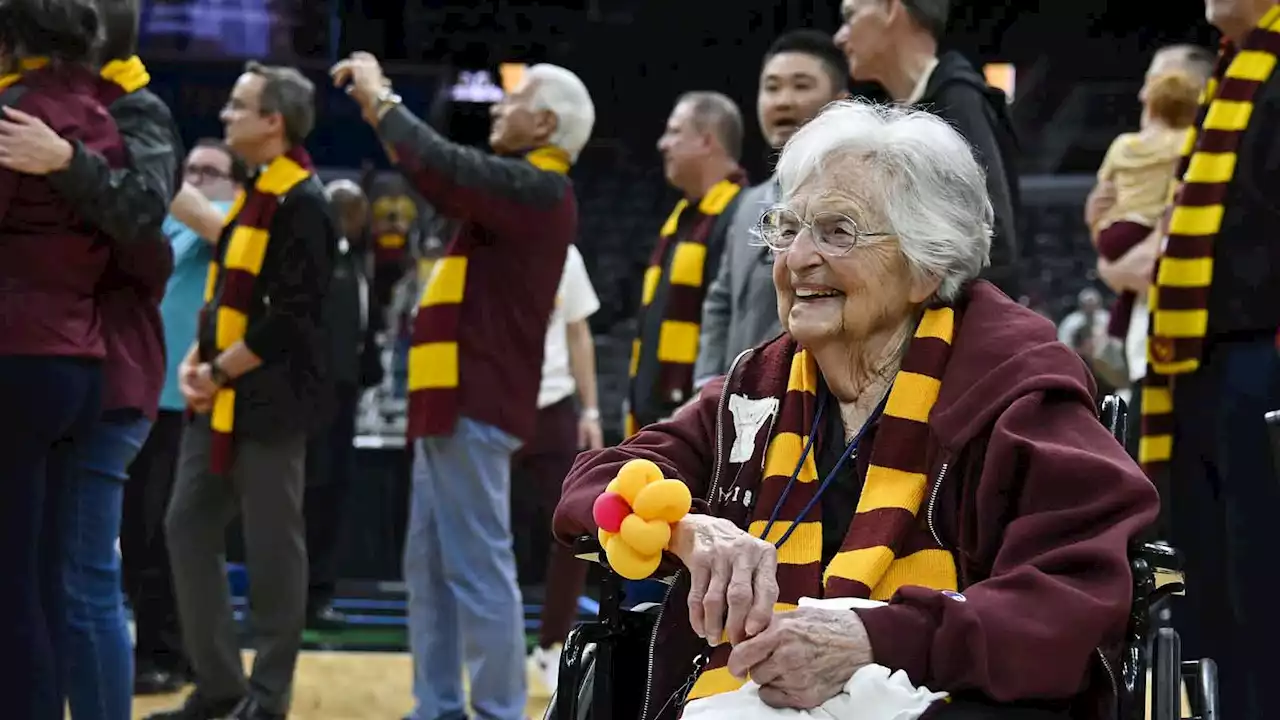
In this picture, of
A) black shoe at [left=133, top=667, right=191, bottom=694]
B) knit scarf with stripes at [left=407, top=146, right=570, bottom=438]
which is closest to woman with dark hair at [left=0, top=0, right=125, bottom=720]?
knit scarf with stripes at [left=407, top=146, right=570, bottom=438]

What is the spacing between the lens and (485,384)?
146 inches

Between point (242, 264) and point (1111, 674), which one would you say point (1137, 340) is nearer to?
point (242, 264)

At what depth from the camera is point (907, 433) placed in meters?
1.84

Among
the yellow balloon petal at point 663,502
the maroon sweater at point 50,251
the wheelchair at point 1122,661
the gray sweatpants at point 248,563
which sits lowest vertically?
the gray sweatpants at point 248,563

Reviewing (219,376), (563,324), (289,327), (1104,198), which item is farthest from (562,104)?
(1104,198)

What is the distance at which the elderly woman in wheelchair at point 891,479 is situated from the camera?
5.28 feet

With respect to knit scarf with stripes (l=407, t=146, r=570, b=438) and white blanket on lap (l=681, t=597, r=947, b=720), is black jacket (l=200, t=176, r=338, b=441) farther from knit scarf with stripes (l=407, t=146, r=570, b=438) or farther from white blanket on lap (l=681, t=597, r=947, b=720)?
white blanket on lap (l=681, t=597, r=947, b=720)

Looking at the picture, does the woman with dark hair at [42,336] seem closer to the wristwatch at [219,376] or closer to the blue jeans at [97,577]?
the blue jeans at [97,577]

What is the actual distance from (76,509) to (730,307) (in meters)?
1.54

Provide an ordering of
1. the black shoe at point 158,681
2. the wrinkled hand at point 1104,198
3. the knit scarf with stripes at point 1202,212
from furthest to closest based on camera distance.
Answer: the black shoe at point 158,681 < the wrinkled hand at point 1104,198 < the knit scarf with stripes at point 1202,212

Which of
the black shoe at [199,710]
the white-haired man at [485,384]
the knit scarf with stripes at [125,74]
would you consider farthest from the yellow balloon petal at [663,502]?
the black shoe at [199,710]

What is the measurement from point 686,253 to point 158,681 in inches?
75.4

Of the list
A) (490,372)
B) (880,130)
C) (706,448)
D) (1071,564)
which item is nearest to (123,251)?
(490,372)

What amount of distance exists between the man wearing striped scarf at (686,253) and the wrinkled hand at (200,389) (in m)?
1.07
